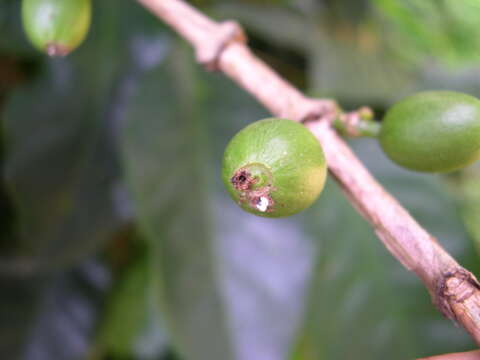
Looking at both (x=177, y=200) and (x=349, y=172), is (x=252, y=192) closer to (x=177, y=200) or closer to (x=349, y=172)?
(x=349, y=172)

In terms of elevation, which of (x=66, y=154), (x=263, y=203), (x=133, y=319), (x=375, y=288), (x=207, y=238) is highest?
(x=66, y=154)

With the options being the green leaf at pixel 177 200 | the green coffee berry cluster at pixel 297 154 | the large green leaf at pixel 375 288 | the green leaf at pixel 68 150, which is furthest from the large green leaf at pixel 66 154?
the green coffee berry cluster at pixel 297 154

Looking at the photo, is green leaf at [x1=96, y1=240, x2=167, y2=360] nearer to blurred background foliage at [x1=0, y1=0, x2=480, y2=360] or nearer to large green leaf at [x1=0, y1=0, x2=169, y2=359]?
blurred background foliage at [x1=0, y1=0, x2=480, y2=360]

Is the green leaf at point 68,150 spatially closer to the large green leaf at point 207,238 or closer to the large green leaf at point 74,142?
the large green leaf at point 74,142

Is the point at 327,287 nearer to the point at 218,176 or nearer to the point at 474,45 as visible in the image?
the point at 218,176

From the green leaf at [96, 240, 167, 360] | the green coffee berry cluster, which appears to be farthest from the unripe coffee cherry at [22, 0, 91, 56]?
the green leaf at [96, 240, 167, 360]

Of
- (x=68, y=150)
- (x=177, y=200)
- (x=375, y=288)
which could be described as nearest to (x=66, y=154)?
(x=68, y=150)

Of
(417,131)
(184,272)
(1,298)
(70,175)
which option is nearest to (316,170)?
(417,131)
